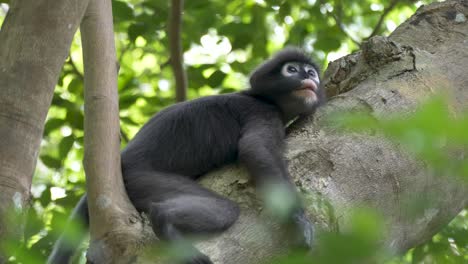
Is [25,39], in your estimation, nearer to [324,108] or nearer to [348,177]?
[348,177]

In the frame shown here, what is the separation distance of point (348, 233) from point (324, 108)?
238 cm

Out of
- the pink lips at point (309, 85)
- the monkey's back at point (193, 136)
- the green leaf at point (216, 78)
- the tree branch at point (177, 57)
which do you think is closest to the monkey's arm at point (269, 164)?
the monkey's back at point (193, 136)

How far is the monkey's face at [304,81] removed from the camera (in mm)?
4064

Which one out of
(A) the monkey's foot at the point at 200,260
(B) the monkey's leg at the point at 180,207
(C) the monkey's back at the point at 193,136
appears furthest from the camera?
(C) the monkey's back at the point at 193,136

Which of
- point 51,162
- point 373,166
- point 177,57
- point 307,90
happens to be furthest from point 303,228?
point 51,162

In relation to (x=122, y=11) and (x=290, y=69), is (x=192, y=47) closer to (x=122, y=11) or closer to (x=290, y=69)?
(x=122, y=11)

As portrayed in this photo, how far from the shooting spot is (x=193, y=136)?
3736mm

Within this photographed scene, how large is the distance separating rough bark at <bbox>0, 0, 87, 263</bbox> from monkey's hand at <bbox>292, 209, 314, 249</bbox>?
889 millimetres

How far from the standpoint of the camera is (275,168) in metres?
3.07

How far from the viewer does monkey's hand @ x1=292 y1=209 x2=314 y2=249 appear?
7.30ft

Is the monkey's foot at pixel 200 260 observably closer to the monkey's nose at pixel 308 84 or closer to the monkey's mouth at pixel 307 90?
the monkey's mouth at pixel 307 90

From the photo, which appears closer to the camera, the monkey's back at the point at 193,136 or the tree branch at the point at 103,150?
the tree branch at the point at 103,150

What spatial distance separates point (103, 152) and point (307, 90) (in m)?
1.89

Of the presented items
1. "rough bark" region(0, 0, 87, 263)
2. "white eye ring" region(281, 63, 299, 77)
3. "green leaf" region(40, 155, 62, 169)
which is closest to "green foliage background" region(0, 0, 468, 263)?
"green leaf" region(40, 155, 62, 169)
